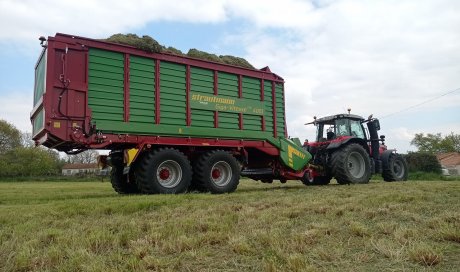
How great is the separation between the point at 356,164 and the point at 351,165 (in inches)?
8.6

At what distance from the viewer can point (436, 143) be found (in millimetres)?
74625

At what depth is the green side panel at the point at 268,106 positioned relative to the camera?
11.6 metres

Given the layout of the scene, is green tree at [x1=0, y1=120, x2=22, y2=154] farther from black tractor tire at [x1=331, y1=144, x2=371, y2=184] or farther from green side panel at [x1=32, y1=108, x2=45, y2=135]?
black tractor tire at [x1=331, y1=144, x2=371, y2=184]

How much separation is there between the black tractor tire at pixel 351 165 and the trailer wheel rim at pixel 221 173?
3.71 m

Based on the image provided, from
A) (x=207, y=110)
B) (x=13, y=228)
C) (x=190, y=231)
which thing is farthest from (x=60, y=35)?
(x=190, y=231)

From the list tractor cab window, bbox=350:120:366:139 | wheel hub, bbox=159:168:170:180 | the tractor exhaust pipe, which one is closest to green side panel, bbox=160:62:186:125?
wheel hub, bbox=159:168:170:180

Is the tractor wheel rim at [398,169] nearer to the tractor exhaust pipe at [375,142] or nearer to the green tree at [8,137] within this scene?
the tractor exhaust pipe at [375,142]

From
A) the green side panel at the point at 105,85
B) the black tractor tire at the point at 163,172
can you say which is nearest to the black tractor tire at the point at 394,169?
the black tractor tire at the point at 163,172

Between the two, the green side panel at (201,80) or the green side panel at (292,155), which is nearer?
the green side panel at (201,80)

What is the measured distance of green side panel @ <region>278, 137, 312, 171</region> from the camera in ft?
38.3

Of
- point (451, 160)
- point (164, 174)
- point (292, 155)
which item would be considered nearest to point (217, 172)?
point (164, 174)

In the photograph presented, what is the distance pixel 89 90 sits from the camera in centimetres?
852

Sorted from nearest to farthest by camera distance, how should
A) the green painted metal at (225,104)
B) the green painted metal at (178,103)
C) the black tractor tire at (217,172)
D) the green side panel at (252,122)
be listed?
the green painted metal at (178,103) → the black tractor tire at (217,172) → the green painted metal at (225,104) → the green side panel at (252,122)

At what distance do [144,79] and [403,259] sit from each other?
24.3ft
